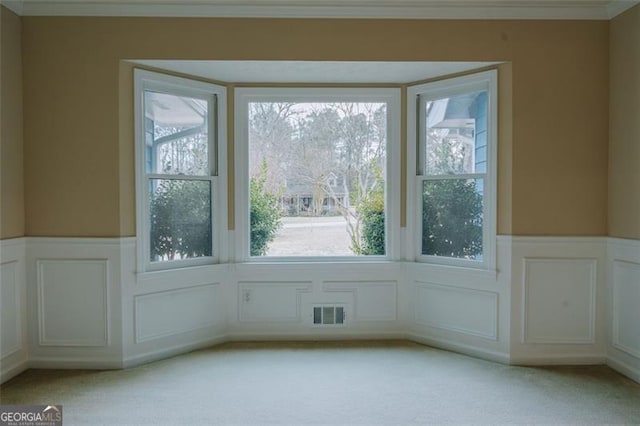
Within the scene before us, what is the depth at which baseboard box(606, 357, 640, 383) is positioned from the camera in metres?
2.94

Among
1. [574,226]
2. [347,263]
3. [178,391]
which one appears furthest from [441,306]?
[178,391]

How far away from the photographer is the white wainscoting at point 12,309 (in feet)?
9.60

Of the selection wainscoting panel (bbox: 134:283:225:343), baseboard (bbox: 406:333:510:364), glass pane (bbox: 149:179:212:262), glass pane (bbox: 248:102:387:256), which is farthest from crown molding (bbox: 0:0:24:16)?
baseboard (bbox: 406:333:510:364)

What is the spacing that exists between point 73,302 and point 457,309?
10.3ft

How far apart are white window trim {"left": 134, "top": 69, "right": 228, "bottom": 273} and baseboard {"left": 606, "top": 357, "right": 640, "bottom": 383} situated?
10.8 feet

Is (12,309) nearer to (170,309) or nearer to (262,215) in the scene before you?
(170,309)

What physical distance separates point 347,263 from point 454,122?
1.59 m

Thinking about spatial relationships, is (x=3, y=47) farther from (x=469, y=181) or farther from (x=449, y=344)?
(x=449, y=344)

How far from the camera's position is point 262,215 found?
3.88 meters

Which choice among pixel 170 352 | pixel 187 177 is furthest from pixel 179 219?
pixel 170 352

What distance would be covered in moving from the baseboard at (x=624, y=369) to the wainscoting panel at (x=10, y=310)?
454 cm

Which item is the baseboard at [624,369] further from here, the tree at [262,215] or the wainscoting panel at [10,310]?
the wainscoting panel at [10,310]

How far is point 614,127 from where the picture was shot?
10.3ft

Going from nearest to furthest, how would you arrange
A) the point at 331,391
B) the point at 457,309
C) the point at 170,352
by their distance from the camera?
the point at 331,391 → the point at 170,352 → the point at 457,309
